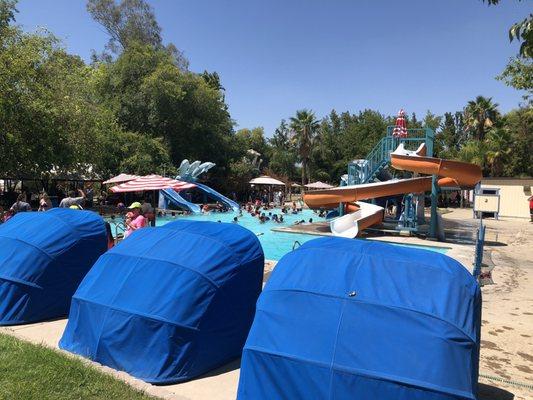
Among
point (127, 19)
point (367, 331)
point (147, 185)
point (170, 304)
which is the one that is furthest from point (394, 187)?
point (127, 19)

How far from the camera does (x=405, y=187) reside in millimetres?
20734

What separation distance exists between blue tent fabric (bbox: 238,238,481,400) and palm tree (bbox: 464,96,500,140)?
53162 millimetres

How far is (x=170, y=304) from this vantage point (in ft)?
A: 18.7

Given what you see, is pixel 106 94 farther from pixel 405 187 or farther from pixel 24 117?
pixel 405 187

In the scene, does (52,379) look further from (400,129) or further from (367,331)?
(400,129)

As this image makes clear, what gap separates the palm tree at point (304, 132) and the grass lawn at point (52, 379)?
170ft

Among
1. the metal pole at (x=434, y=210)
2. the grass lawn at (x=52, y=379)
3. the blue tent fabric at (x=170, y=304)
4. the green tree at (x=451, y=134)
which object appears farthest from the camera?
the green tree at (x=451, y=134)

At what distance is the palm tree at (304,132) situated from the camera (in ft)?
188

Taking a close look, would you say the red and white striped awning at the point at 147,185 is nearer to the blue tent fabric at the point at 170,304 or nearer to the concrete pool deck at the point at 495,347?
the concrete pool deck at the point at 495,347

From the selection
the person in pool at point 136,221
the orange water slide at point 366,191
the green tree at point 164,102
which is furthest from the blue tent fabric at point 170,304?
the green tree at point 164,102

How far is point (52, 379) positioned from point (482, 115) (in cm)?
5532

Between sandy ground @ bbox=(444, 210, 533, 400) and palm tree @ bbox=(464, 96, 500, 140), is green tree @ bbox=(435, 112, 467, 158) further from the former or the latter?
sandy ground @ bbox=(444, 210, 533, 400)

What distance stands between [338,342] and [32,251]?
18.6 feet

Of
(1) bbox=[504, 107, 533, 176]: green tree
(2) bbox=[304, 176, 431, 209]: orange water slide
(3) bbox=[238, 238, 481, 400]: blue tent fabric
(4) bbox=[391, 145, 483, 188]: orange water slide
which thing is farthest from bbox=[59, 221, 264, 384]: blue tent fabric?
(1) bbox=[504, 107, 533, 176]: green tree
